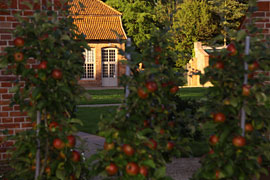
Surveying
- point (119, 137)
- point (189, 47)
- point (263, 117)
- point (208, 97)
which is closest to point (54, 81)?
point (119, 137)

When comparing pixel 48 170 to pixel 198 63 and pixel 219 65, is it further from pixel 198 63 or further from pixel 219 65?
pixel 198 63

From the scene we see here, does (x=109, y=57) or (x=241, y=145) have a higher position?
(x=109, y=57)

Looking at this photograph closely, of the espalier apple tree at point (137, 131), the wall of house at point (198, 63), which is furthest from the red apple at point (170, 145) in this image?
the wall of house at point (198, 63)

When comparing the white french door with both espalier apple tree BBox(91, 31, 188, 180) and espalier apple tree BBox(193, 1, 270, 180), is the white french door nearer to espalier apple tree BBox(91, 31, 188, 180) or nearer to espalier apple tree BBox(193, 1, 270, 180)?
espalier apple tree BBox(91, 31, 188, 180)

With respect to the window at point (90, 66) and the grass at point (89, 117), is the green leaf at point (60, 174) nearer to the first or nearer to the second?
the grass at point (89, 117)

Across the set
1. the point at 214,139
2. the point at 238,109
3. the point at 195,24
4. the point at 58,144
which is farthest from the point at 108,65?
the point at 238,109

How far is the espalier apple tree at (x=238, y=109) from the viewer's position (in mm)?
3436

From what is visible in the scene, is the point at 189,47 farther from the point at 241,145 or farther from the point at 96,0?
the point at 241,145

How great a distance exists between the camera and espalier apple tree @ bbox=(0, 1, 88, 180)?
3559 millimetres

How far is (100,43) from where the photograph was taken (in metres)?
29.0

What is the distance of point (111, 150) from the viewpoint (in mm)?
3518

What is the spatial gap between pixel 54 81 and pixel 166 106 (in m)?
1.23

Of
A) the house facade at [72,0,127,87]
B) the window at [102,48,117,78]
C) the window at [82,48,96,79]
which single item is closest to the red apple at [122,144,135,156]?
the house facade at [72,0,127,87]

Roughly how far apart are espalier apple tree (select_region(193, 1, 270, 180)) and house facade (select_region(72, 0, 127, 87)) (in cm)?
2469
